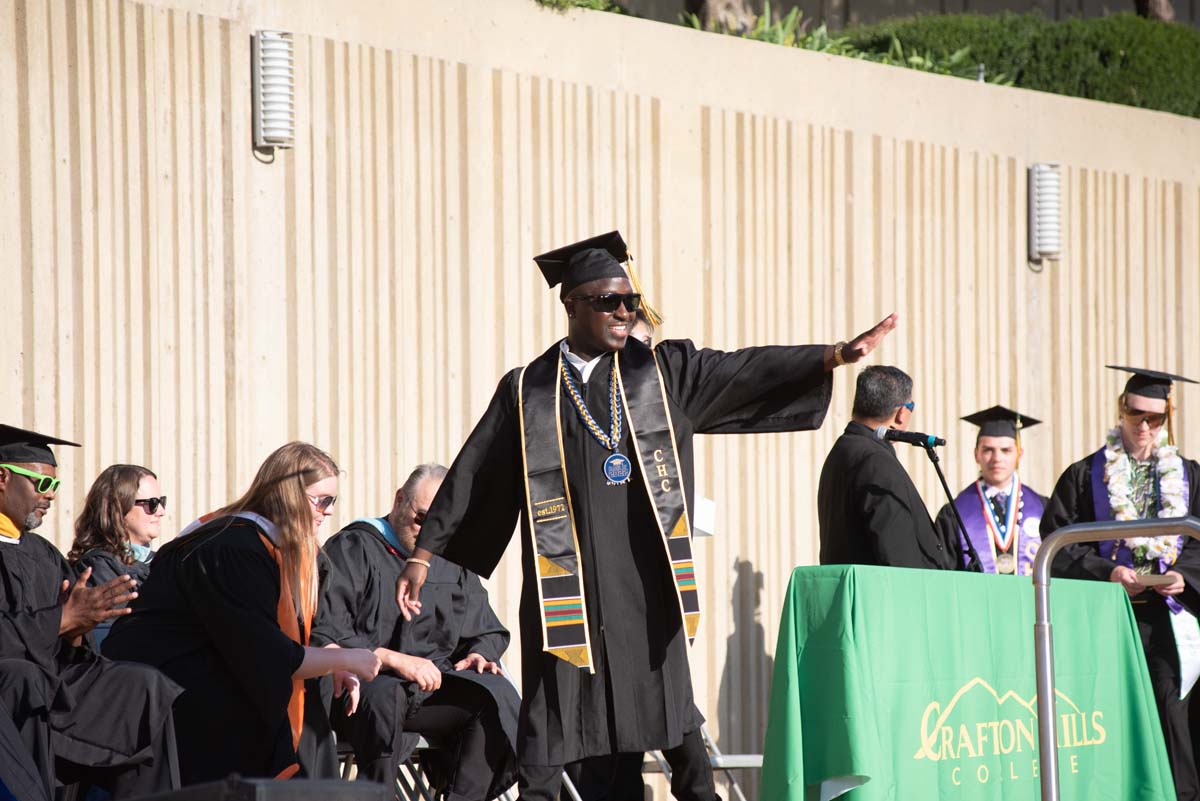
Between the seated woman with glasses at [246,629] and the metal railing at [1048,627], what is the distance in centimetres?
197

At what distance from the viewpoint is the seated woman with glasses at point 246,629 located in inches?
205

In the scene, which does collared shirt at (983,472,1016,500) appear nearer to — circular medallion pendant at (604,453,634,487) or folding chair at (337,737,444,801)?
folding chair at (337,737,444,801)

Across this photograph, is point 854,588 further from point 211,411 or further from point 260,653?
point 211,411

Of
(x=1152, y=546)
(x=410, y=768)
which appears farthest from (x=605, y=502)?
(x=1152, y=546)

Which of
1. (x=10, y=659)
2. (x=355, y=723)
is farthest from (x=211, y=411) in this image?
(x=10, y=659)

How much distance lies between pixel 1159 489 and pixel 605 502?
3480mm

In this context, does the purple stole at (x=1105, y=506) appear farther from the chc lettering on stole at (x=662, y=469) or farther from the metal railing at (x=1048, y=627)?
the chc lettering on stole at (x=662, y=469)

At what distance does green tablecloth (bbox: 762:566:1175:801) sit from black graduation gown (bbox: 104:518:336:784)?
4.82 ft

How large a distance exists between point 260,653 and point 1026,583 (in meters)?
2.53

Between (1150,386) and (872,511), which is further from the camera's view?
(1150,386)

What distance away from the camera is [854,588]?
211 inches

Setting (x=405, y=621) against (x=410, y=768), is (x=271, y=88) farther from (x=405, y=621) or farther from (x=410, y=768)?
→ (x=410, y=768)

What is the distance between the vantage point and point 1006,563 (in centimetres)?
826

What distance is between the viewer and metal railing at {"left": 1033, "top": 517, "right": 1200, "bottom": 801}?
4828 mm
